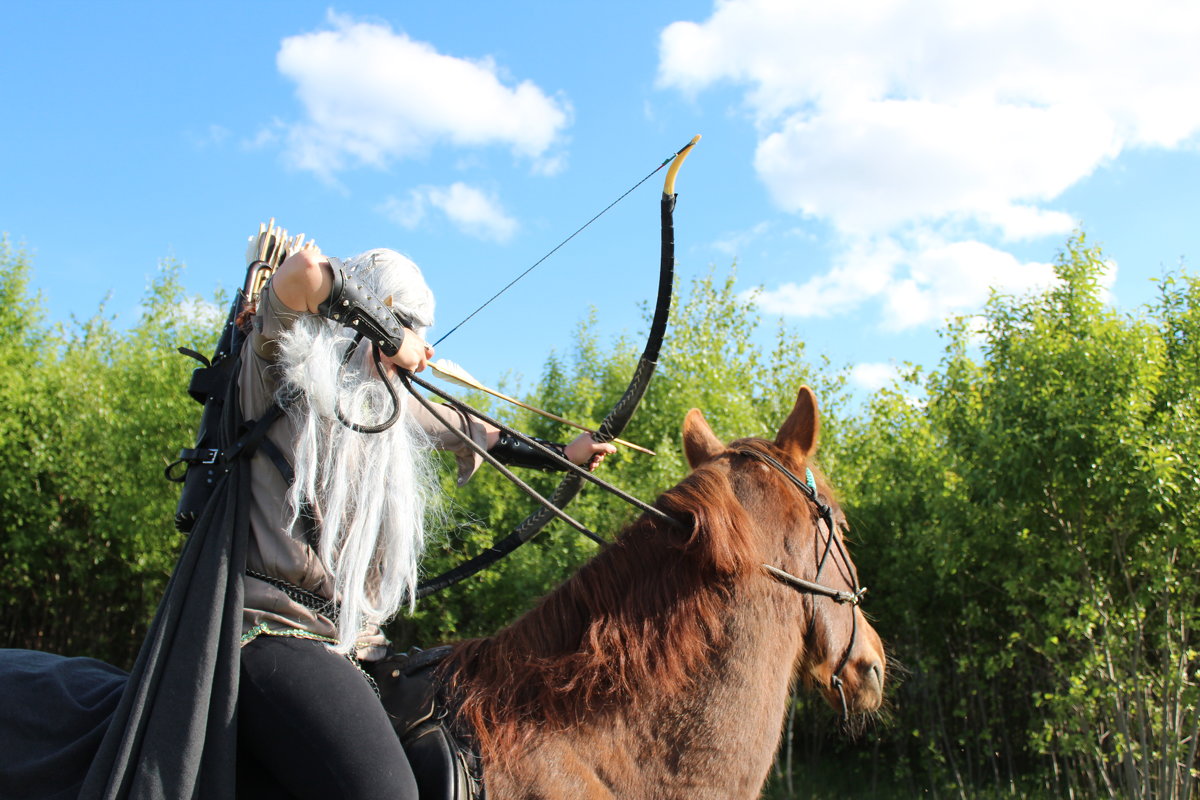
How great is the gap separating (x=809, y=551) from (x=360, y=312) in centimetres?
159

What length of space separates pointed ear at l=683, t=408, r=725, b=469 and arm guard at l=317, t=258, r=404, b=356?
121 centimetres

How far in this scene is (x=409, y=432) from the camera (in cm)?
242

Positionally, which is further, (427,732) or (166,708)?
(427,732)

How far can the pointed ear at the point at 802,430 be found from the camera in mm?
2766

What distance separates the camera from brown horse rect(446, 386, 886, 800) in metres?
2.22

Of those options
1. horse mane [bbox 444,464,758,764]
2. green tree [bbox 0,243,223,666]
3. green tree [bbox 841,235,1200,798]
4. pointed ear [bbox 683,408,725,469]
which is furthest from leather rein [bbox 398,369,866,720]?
green tree [bbox 0,243,223,666]

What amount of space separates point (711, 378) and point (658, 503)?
7.51m

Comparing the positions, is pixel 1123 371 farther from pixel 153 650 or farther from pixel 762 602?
pixel 153 650

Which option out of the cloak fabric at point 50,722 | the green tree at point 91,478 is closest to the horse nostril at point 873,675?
the cloak fabric at point 50,722

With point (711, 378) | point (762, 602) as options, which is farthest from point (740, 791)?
point (711, 378)

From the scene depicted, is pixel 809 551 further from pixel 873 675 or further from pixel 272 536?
pixel 272 536

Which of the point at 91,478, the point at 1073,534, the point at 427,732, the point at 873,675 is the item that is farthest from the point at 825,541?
the point at 91,478

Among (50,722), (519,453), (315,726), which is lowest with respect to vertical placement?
(50,722)

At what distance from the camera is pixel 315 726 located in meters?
1.91
